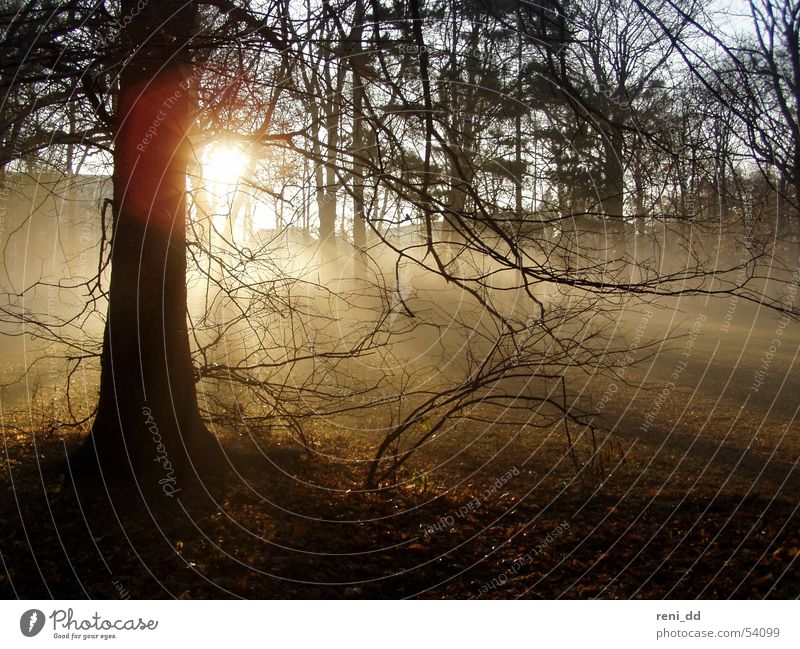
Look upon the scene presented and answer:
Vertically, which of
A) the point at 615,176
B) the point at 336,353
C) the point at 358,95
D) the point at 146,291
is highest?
the point at 358,95

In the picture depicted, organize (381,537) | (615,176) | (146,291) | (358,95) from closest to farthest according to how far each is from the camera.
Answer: (381,537) < (146,291) < (358,95) < (615,176)

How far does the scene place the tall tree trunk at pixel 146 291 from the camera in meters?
5.44

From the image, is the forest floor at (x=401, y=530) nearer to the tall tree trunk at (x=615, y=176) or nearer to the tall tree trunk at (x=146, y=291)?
the tall tree trunk at (x=146, y=291)

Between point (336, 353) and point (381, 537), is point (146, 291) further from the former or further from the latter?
point (381, 537)

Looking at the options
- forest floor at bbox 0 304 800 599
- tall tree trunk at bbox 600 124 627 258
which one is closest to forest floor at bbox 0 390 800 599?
forest floor at bbox 0 304 800 599

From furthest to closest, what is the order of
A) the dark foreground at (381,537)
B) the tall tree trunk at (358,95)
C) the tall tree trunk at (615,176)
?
the tall tree trunk at (358,95)
the tall tree trunk at (615,176)
the dark foreground at (381,537)

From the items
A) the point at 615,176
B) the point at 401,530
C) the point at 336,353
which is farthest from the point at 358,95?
the point at 401,530

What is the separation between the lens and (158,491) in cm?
543

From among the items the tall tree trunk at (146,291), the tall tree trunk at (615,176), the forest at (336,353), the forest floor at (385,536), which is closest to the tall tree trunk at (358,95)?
the forest at (336,353)

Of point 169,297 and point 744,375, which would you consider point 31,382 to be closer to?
point 169,297

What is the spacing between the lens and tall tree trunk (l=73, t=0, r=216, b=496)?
544cm

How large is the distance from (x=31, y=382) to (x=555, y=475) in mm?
9876

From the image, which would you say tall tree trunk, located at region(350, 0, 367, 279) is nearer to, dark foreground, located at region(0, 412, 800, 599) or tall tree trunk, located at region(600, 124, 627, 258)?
tall tree trunk, located at region(600, 124, 627, 258)

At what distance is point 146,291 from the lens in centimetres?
557
